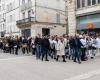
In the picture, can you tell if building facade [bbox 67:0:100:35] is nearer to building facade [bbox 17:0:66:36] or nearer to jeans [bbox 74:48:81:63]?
jeans [bbox 74:48:81:63]

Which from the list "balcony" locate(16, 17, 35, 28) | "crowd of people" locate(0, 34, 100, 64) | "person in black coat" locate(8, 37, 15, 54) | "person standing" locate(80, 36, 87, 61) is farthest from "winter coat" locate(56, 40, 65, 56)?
"balcony" locate(16, 17, 35, 28)

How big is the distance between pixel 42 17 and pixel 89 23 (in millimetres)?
19160

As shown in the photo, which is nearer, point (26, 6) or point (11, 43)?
point (11, 43)

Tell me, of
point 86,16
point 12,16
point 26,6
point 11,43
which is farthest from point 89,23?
point 12,16

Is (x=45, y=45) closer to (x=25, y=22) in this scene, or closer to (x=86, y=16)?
(x=86, y=16)

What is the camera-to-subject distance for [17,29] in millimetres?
48812

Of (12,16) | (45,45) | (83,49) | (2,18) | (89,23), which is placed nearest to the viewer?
(83,49)

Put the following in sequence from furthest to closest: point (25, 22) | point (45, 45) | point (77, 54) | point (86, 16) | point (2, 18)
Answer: point (2, 18)
point (25, 22)
point (86, 16)
point (45, 45)
point (77, 54)

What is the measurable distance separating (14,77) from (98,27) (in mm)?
15122

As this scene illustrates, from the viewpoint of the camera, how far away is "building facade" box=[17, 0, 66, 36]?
41844 millimetres

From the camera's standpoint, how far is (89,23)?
24.3 metres

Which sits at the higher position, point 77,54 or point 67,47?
point 67,47

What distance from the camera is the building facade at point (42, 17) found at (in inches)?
1647

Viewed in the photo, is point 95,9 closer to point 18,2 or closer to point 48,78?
point 48,78
